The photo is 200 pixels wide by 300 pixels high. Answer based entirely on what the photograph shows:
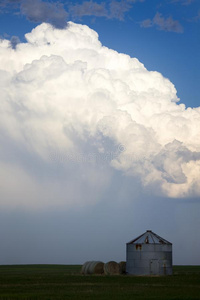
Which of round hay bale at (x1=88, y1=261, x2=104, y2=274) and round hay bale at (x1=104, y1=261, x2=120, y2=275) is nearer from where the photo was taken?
round hay bale at (x1=104, y1=261, x2=120, y2=275)

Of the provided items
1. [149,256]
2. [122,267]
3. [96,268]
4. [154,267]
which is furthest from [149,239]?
[96,268]

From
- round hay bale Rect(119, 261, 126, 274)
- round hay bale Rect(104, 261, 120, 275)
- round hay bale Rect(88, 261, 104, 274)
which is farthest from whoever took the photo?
round hay bale Rect(119, 261, 126, 274)

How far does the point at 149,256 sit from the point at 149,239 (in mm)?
2773

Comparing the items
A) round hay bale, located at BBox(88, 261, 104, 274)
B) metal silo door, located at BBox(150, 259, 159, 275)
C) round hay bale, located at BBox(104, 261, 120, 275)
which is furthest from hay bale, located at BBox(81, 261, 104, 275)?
metal silo door, located at BBox(150, 259, 159, 275)

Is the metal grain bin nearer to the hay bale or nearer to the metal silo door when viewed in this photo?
the metal silo door

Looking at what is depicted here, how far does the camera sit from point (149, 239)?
75125mm

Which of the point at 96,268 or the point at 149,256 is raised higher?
the point at 149,256

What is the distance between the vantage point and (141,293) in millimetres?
42219

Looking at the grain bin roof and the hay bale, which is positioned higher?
the grain bin roof

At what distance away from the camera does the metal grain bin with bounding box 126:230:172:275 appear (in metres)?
73.7

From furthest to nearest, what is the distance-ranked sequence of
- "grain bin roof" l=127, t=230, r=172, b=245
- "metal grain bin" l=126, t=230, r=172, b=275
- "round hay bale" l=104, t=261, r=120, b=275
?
1. "grain bin roof" l=127, t=230, r=172, b=245
2. "metal grain bin" l=126, t=230, r=172, b=275
3. "round hay bale" l=104, t=261, r=120, b=275

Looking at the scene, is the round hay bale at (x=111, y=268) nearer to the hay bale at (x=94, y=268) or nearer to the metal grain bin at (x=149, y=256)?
the hay bale at (x=94, y=268)

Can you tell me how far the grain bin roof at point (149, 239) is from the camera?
75.0 meters

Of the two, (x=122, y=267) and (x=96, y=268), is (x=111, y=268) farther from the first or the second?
(x=122, y=267)
